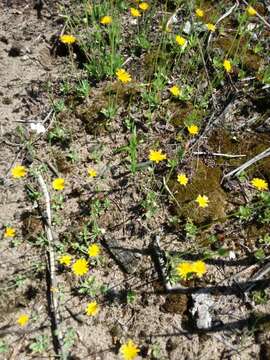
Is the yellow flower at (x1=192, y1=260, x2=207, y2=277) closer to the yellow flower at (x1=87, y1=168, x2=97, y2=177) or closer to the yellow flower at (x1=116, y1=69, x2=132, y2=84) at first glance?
the yellow flower at (x1=87, y1=168, x2=97, y2=177)

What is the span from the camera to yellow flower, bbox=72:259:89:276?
3.01 meters

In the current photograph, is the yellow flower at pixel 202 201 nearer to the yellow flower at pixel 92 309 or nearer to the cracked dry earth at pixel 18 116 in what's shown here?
the yellow flower at pixel 92 309

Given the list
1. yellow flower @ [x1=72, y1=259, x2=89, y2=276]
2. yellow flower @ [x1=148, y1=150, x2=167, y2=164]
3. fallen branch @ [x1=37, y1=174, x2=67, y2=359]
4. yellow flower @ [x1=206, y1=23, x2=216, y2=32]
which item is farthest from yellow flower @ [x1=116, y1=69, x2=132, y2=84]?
yellow flower @ [x1=72, y1=259, x2=89, y2=276]

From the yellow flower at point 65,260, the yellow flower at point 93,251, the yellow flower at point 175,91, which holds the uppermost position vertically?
the yellow flower at point 175,91

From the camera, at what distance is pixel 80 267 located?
3018 millimetres

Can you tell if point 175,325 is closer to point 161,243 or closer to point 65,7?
point 161,243

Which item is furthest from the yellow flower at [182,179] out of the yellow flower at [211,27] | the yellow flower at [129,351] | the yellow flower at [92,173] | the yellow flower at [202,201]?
the yellow flower at [211,27]

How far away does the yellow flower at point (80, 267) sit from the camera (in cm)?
301

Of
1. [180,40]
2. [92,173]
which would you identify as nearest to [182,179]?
[92,173]

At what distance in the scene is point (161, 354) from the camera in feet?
9.27

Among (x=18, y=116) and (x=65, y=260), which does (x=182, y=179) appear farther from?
(x=18, y=116)

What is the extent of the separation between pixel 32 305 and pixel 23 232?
23.2 inches

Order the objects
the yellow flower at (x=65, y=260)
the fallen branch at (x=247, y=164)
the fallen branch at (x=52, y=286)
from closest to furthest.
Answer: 1. the fallen branch at (x=52, y=286)
2. the yellow flower at (x=65, y=260)
3. the fallen branch at (x=247, y=164)

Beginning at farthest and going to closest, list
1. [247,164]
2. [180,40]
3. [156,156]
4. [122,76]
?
[180,40] < [122,76] < [247,164] < [156,156]
